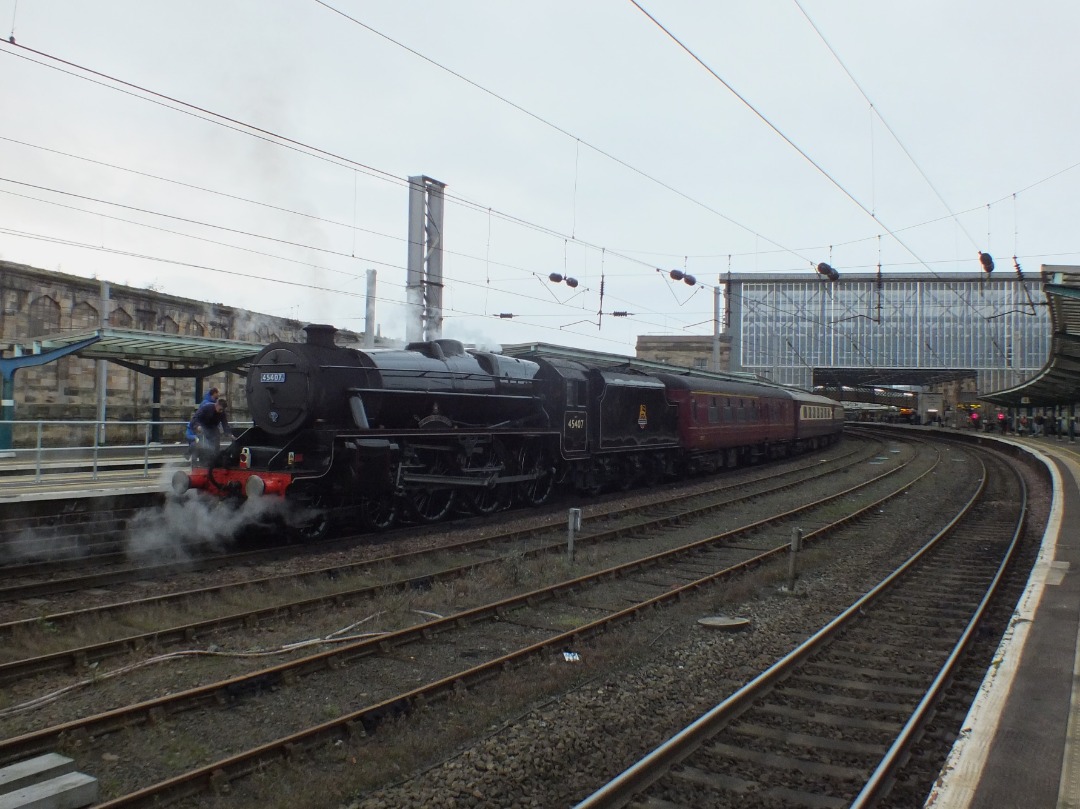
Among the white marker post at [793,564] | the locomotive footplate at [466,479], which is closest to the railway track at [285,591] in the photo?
the locomotive footplate at [466,479]

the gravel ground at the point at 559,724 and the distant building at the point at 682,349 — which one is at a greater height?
the distant building at the point at 682,349

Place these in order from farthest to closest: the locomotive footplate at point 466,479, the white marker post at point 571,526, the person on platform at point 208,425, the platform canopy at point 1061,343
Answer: the locomotive footplate at point 466,479 → the person on platform at point 208,425 → the platform canopy at point 1061,343 → the white marker post at point 571,526

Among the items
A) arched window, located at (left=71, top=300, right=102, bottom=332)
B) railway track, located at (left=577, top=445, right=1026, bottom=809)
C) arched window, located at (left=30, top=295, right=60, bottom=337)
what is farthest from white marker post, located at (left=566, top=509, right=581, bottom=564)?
arched window, located at (left=71, top=300, right=102, bottom=332)

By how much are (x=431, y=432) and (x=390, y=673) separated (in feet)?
21.5

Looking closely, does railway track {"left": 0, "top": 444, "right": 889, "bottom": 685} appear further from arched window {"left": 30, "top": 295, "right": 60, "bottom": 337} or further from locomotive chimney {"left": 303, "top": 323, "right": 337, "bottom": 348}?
arched window {"left": 30, "top": 295, "right": 60, "bottom": 337}

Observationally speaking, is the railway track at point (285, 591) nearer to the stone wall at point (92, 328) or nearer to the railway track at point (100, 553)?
the railway track at point (100, 553)

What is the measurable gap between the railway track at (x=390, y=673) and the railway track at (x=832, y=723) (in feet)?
6.04

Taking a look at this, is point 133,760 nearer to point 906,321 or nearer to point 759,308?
point 759,308

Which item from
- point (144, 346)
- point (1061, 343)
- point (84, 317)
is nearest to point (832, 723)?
point (144, 346)

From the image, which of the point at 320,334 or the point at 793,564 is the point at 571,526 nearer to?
the point at 793,564

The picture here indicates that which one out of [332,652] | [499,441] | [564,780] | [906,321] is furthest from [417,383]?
[906,321]

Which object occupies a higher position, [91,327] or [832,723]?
[91,327]

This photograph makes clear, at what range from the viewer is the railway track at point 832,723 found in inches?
176

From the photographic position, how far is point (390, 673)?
6426mm
